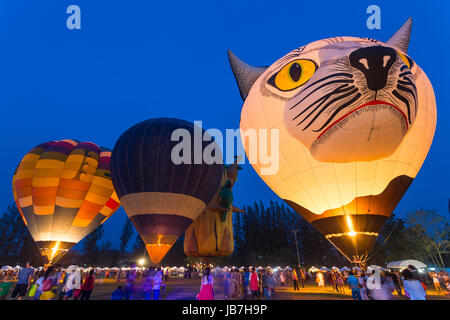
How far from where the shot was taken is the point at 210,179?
638 inches

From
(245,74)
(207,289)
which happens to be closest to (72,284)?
(207,289)

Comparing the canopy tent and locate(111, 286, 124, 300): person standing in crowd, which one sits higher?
the canopy tent

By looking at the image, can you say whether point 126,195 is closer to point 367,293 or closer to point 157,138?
point 157,138

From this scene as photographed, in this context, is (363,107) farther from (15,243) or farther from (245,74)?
(15,243)

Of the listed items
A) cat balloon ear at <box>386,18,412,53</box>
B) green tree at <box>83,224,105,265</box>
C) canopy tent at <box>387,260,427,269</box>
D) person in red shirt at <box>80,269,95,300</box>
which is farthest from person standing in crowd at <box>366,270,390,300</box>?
green tree at <box>83,224,105,265</box>

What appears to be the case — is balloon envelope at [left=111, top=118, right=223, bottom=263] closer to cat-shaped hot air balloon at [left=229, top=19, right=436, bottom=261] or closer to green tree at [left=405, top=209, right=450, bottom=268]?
cat-shaped hot air balloon at [left=229, top=19, right=436, bottom=261]

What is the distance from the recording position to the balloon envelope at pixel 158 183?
1377 cm

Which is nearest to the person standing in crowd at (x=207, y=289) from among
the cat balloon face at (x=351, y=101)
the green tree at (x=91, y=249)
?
the cat balloon face at (x=351, y=101)

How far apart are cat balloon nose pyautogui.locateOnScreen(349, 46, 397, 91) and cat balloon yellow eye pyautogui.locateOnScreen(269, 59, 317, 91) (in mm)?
1416

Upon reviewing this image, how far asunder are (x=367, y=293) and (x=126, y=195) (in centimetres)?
1267

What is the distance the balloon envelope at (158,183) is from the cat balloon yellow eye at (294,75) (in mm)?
7870

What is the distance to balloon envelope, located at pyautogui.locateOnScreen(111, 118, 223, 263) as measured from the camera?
13.8 m

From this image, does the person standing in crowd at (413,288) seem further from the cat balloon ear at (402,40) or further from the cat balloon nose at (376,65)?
the cat balloon ear at (402,40)

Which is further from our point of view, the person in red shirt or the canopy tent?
the canopy tent
